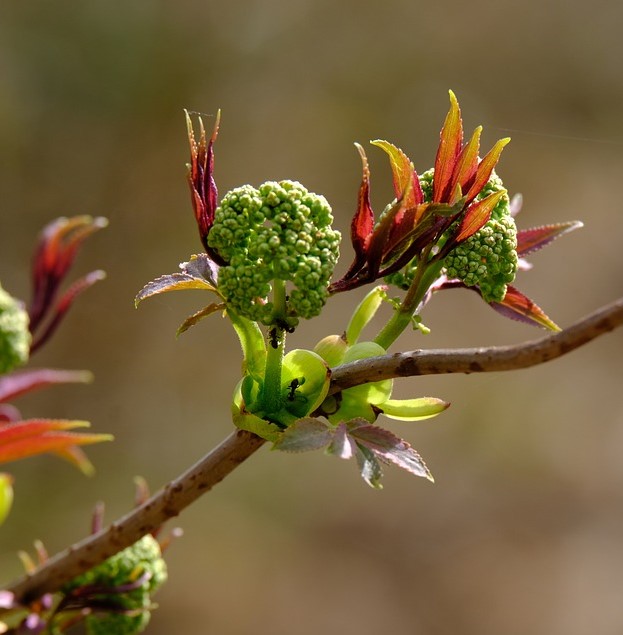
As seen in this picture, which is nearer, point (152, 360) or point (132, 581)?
point (132, 581)

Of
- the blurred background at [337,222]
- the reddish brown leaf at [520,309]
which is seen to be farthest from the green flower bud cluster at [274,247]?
the blurred background at [337,222]

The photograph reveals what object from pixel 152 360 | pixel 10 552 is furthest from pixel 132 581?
pixel 152 360

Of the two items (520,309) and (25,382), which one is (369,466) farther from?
(25,382)

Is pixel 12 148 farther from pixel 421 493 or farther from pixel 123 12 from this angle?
pixel 421 493

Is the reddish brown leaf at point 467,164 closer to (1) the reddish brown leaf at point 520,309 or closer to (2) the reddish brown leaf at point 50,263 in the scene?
(1) the reddish brown leaf at point 520,309

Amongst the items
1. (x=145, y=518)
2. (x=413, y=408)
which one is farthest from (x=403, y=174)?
(x=145, y=518)

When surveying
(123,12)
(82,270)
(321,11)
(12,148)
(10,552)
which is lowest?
(10,552)
